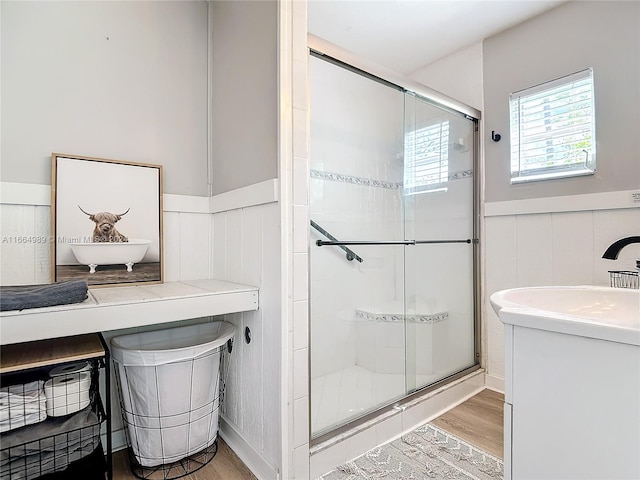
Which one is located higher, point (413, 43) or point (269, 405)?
point (413, 43)

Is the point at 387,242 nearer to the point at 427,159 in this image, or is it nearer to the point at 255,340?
the point at 427,159

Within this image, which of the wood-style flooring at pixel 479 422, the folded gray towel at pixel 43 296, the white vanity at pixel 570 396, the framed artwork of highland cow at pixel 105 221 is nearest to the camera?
the white vanity at pixel 570 396

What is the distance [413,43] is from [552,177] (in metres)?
1.19

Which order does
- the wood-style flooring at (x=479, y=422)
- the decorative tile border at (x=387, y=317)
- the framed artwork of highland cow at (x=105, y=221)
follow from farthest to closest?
the decorative tile border at (x=387, y=317) < the wood-style flooring at (x=479, y=422) < the framed artwork of highland cow at (x=105, y=221)

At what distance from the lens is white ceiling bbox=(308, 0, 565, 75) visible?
189 centimetres

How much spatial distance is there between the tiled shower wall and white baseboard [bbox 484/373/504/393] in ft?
0.07

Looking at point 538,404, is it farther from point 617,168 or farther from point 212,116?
point 212,116

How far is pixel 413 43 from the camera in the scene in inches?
89.7

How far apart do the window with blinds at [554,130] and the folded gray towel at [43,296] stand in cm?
220

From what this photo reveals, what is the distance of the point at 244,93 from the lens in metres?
1.53

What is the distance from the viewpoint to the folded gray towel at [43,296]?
3.19ft

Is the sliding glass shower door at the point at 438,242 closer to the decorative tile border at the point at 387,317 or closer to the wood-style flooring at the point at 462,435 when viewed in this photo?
the decorative tile border at the point at 387,317

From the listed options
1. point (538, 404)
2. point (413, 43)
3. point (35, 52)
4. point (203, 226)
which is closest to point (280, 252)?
point (203, 226)

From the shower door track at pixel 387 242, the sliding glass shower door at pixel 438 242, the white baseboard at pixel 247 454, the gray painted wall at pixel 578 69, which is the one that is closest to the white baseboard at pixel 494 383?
the sliding glass shower door at pixel 438 242
